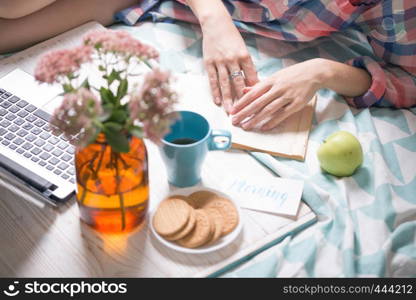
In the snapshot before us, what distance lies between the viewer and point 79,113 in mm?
699

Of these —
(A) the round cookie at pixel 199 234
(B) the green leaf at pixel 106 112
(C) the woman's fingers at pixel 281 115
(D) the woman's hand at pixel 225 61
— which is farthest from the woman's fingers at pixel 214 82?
(B) the green leaf at pixel 106 112

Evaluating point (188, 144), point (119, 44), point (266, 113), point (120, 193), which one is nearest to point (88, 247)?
point (120, 193)

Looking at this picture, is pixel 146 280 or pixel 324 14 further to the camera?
pixel 324 14

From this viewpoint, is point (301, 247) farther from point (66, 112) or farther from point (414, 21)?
point (414, 21)

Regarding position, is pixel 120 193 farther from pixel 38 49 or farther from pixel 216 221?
pixel 38 49

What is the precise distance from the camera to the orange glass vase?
79cm

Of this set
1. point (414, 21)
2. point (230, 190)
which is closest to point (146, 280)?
point (230, 190)

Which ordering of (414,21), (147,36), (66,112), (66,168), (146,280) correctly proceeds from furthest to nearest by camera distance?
(147,36) → (414,21) → (66,168) → (146,280) → (66,112)

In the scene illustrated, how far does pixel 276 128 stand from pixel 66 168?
420 mm

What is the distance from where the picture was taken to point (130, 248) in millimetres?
874

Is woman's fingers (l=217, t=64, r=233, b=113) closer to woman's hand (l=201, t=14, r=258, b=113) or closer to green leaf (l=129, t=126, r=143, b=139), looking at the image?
woman's hand (l=201, t=14, r=258, b=113)

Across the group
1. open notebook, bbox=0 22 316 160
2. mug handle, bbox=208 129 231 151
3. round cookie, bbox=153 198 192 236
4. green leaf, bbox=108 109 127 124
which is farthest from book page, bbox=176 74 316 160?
green leaf, bbox=108 109 127 124

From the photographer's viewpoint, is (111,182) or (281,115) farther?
(281,115)

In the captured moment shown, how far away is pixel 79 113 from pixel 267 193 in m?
0.40
